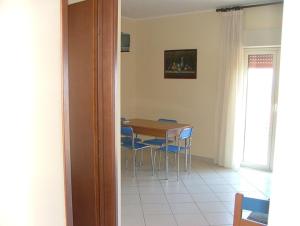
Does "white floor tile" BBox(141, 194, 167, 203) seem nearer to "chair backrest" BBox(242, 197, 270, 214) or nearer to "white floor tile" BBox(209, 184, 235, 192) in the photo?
"white floor tile" BBox(209, 184, 235, 192)

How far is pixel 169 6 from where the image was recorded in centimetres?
517

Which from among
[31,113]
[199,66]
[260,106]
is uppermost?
[199,66]

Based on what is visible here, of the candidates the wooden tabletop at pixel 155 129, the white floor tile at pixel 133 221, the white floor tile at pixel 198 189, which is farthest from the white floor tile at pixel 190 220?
the wooden tabletop at pixel 155 129

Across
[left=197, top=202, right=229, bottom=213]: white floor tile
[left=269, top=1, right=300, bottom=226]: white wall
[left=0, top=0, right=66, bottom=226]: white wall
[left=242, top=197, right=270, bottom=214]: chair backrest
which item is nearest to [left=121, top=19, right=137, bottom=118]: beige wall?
[left=197, top=202, right=229, bottom=213]: white floor tile

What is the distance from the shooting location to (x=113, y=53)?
2.06 meters

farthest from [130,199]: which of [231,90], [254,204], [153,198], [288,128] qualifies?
[288,128]

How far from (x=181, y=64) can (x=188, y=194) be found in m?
2.71

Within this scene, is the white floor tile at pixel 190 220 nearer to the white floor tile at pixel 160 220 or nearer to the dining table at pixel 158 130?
the white floor tile at pixel 160 220

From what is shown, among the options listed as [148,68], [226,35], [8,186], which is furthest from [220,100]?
[8,186]

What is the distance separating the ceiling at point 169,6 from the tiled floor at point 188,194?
8.87ft

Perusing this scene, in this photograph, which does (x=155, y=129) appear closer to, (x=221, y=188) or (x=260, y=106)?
(x=221, y=188)

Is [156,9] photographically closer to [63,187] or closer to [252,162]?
[252,162]

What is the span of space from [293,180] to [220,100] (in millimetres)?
4523

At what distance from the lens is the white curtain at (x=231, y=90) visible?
498 cm
